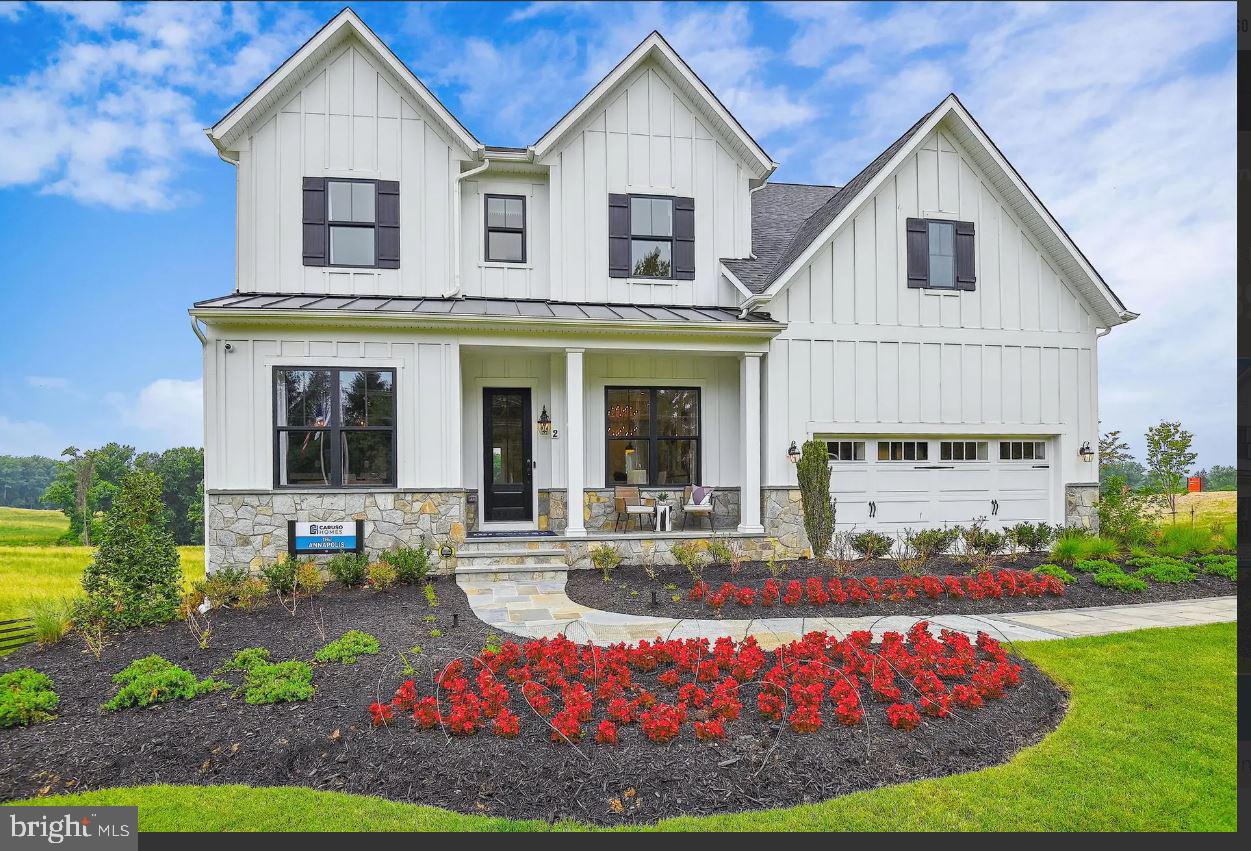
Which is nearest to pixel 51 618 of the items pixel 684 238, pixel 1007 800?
pixel 1007 800

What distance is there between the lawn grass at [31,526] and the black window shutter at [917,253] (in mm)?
20157

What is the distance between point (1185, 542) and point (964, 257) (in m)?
5.64

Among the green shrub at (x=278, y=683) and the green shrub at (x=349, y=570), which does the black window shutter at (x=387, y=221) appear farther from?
the green shrub at (x=278, y=683)

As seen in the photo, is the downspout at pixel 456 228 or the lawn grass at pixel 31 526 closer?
the downspout at pixel 456 228

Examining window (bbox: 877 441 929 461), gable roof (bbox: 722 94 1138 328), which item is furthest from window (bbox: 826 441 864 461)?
gable roof (bbox: 722 94 1138 328)

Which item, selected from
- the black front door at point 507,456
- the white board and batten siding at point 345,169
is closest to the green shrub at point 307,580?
the black front door at point 507,456

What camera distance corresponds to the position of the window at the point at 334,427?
30.9ft

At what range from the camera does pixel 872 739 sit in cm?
381

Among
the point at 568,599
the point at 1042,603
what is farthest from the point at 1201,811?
the point at 568,599

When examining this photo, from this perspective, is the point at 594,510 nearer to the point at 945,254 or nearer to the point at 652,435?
the point at 652,435

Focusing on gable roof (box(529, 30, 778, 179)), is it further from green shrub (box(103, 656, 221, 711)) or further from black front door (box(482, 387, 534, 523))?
green shrub (box(103, 656, 221, 711))

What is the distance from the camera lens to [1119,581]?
8.10 m

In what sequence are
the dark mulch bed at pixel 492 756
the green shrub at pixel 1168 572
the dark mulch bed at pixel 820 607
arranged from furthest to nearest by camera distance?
1. the green shrub at pixel 1168 572
2. the dark mulch bed at pixel 820 607
3. the dark mulch bed at pixel 492 756

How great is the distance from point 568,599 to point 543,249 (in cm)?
619
